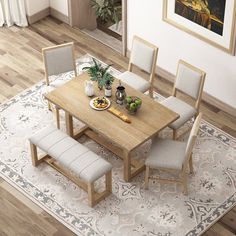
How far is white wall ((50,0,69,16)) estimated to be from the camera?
9622mm

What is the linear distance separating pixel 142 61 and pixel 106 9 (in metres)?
2.09

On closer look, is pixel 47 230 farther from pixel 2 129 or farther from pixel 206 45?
pixel 206 45

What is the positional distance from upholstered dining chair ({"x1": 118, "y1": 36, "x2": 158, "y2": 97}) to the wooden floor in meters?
0.64

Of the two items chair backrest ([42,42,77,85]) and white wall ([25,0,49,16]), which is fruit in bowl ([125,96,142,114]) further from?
white wall ([25,0,49,16])

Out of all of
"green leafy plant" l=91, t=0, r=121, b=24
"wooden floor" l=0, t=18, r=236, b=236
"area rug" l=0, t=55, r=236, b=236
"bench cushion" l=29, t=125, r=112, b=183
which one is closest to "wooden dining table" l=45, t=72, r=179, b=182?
"area rug" l=0, t=55, r=236, b=236

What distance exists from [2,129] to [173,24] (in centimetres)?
254

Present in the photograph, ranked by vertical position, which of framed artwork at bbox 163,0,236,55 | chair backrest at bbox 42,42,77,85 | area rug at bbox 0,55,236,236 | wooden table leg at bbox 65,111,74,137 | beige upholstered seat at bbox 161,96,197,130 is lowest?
area rug at bbox 0,55,236,236

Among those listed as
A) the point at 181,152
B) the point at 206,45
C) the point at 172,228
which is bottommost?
the point at 172,228

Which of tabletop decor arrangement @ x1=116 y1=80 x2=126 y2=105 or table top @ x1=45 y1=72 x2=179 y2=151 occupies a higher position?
tabletop decor arrangement @ x1=116 y1=80 x2=126 y2=105

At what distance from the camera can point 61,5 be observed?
382 inches

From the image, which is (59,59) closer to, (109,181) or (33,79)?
(33,79)

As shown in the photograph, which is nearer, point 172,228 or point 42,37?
point 172,228

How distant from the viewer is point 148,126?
6914 millimetres

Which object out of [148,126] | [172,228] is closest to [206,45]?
[148,126]
